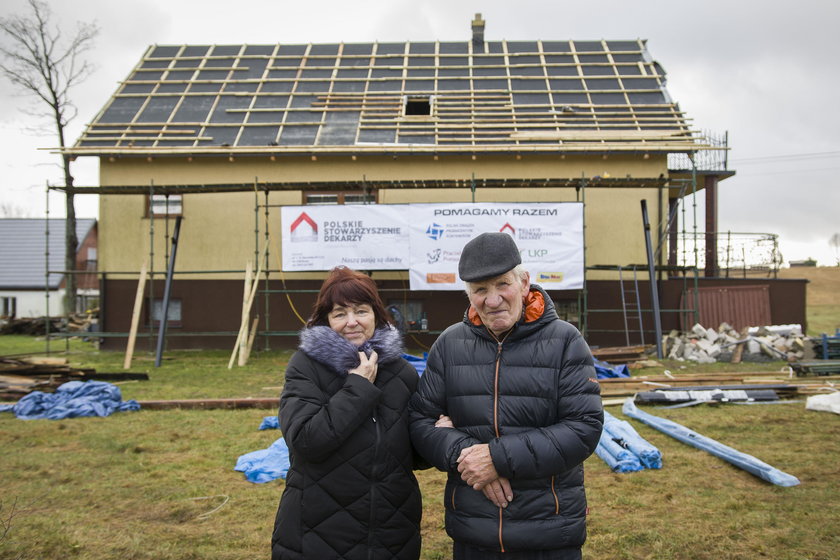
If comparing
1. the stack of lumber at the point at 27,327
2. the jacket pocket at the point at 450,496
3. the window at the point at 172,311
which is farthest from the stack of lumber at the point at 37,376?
the stack of lumber at the point at 27,327

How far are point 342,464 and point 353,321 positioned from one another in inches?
23.1

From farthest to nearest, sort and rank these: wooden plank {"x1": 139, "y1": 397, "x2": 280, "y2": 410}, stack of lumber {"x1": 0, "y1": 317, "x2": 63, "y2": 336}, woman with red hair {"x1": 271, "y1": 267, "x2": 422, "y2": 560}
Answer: stack of lumber {"x1": 0, "y1": 317, "x2": 63, "y2": 336}
wooden plank {"x1": 139, "y1": 397, "x2": 280, "y2": 410}
woman with red hair {"x1": 271, "y1": 267, "x2": 422, "y2": 560}

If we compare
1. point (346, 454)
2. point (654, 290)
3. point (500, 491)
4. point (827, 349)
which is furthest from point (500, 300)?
point (827, 349)

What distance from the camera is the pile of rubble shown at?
1290 centimetres

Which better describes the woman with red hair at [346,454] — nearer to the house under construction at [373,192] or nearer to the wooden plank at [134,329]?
the wooden plank at [134,329]

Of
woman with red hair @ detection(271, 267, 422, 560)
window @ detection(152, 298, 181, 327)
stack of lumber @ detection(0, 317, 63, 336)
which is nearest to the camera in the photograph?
woman with red hair @ detection(271, 267, 422, 560)

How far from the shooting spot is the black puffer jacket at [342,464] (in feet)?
7.67

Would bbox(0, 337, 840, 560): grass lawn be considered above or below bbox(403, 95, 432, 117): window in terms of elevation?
below

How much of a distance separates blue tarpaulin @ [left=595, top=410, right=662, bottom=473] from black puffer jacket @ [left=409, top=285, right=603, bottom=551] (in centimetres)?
343

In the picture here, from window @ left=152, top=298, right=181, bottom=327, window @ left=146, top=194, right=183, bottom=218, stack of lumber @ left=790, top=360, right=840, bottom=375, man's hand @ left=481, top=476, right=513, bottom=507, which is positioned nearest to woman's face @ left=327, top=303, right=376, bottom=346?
man's hand @ left=481, top=476, right=513, bottom=507

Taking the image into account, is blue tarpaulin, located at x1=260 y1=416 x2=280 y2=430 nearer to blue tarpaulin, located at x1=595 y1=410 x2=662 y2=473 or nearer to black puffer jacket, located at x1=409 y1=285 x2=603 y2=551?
blue tarpaulin, located at x1=595 y1=410 x2=662 y2=473

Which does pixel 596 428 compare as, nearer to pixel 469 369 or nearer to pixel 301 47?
pixel 469 369

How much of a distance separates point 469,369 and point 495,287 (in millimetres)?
354

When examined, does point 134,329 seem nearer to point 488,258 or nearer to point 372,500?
point 372,500
